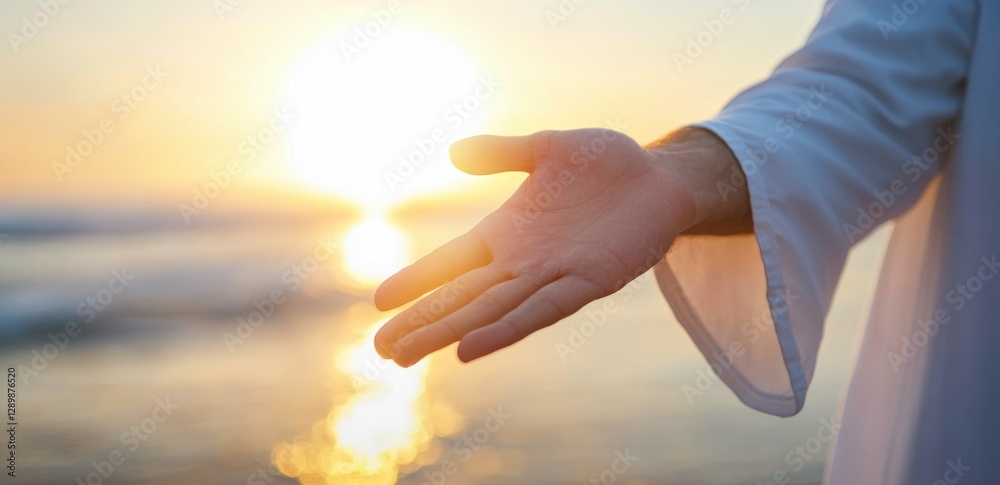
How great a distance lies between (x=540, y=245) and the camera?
4.03 ft

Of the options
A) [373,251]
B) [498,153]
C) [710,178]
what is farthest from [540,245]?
[373,251]

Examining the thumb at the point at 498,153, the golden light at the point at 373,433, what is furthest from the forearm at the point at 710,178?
the golden light at the point at 373,433

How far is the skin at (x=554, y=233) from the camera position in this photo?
1115mm

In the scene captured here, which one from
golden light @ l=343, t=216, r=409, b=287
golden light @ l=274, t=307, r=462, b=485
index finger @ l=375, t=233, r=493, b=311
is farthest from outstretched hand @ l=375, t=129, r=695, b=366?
golden light @ l=343, t=216, r=409, b=287

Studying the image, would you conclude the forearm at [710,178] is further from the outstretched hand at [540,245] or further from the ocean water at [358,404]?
the ocean water at [358,404]

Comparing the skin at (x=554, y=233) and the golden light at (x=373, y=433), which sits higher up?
the golden light at (x=373, y=433)

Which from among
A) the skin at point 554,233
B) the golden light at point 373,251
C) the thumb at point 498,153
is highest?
the golden light at point 373,251

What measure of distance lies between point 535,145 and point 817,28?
579 mm

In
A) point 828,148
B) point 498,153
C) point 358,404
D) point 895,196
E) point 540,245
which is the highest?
point 358,404

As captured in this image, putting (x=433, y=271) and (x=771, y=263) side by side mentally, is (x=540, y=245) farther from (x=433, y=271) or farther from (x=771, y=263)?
(x=771, y=263)

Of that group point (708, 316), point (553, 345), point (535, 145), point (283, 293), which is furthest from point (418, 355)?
point (283, 293)

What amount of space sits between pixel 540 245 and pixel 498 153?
19 cm

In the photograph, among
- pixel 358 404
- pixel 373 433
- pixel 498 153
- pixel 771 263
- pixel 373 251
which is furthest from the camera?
pixel 373 251

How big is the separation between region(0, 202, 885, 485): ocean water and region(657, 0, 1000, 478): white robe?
3.74 ft
